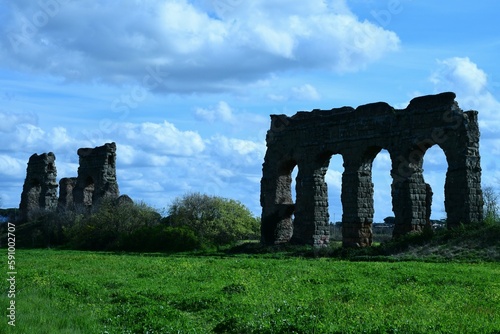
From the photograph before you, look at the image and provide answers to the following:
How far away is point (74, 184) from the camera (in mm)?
48906

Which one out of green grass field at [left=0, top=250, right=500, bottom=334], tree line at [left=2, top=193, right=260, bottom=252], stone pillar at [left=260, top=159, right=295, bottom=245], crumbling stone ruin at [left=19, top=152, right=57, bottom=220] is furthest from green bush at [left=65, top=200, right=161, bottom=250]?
green grass field at [left=0, top=250, right=500, bottom=334]

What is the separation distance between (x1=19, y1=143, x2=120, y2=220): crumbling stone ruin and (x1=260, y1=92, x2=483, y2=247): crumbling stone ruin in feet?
42.3

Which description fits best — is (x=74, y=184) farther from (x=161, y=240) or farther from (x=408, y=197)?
(x=408, y=197)

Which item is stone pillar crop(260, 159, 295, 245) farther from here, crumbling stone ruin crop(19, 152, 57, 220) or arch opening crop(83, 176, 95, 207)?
crumbling stone ruin crop(19, 152, 57, 220)

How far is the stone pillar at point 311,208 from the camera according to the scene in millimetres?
29578

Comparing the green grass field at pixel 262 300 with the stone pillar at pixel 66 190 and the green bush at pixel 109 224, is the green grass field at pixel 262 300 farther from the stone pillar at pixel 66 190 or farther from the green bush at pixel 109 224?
the stone pillar at pixel 66 190

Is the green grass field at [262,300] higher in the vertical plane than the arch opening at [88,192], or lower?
lower

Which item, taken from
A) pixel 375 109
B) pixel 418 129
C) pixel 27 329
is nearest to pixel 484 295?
pixel 27 329

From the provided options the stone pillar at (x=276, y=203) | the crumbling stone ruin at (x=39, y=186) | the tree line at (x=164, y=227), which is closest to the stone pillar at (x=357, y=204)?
the stone pillar at (x=276, y=203)

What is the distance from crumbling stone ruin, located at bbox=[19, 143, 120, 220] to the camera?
1656 inches

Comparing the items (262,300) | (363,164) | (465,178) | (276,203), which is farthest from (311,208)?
(262,300)

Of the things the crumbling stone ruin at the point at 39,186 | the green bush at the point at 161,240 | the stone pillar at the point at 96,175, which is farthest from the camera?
the crumbling stone ruin at the point at 39,186

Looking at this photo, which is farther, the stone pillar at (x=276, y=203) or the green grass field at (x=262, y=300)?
the stone pillar at (x=276, y=203)

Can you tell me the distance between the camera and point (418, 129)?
2580 cm
